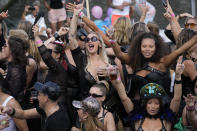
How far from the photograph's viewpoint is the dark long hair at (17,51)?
612cm

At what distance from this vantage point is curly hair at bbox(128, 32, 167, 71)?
19.1ft

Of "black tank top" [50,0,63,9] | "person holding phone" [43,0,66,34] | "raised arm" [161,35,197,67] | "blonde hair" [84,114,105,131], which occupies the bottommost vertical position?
"blonde hair" [84,114,105,131]

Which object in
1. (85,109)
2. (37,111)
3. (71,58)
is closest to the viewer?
(85,109)

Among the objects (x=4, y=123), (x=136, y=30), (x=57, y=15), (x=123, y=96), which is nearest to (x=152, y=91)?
(x=123, y=96)

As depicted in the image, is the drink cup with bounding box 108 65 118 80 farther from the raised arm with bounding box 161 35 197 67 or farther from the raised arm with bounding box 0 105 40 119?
the raised arm with bounding box 0 105 40 119

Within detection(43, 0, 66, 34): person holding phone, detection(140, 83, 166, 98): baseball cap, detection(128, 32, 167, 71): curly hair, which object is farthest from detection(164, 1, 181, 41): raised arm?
detection(43, 0, 66, 34): person holding phone

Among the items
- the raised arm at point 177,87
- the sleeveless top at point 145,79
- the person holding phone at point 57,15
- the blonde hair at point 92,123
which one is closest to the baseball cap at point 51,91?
the blonde hair at point 92,123

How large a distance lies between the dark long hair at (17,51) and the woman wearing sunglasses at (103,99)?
1.05 meters

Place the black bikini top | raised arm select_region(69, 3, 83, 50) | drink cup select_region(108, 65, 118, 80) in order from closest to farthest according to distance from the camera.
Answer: drink cup select_region(108, 65, 118, 80), the black bikini top, raised arm select_region(69, 3, 83, 50)

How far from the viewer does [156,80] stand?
5707 mm

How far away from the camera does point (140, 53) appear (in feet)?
19.4

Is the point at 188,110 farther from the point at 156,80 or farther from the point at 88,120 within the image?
the point at 88,120

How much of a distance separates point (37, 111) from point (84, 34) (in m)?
1.83

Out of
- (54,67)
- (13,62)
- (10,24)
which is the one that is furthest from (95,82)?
(10,24)
